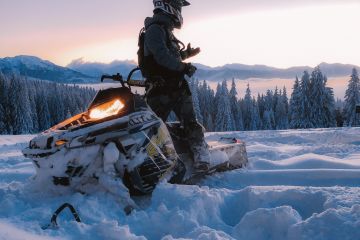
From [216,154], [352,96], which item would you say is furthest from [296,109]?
[216,154]

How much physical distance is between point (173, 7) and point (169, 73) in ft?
2.81

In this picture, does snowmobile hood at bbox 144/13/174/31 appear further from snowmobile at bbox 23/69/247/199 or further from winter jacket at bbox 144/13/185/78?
snowmobile at bbox 23/69/247/199

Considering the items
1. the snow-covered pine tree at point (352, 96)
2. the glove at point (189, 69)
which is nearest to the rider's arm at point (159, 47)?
the glove at point (189, 69)

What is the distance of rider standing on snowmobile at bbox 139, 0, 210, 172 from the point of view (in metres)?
4.95

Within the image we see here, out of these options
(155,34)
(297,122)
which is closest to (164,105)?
(155,34)

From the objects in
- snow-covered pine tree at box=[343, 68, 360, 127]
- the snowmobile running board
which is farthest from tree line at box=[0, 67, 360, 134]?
the snowmobile running board

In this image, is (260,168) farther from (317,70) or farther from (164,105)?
→ (317,70)

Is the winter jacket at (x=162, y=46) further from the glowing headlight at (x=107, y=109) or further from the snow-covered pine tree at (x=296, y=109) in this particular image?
the snow-covered pine tree at (x=296, y=109)

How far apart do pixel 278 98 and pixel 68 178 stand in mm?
80896

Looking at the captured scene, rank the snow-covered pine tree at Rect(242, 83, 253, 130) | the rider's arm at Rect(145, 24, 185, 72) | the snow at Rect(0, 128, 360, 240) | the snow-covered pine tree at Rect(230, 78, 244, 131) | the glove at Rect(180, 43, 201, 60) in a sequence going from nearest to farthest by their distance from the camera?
the snow at Rect(0, 128, 360, 240) < the rider's arm at Rect(145, 24, 185, 72) < the glove at Rect(180, 43, 201, 60) < the snow-covered pine tree at Rect(230, 78, 244, 131) < the snow-covered pine tree at Rect(242, 83, 253, 130)

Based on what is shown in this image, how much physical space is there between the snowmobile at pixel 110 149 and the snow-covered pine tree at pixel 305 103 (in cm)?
4192

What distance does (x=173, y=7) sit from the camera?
5.19 m

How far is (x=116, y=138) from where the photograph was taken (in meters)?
3.96

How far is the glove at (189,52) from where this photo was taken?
570 cm
